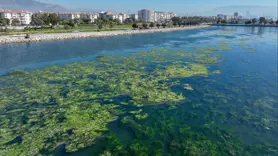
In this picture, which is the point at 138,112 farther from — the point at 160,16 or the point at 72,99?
the point at 160,16

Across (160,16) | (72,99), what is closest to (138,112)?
(72,99)

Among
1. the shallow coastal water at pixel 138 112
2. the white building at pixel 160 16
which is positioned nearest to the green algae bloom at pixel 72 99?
the shallow coastal water at pixel 138 112

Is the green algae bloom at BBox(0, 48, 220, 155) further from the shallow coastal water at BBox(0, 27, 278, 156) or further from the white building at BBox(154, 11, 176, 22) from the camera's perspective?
the white building at BBox(154, 11, 176, 22)

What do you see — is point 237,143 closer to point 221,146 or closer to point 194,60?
point 221,146

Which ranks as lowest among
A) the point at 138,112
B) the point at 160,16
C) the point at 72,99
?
the point at 138,112

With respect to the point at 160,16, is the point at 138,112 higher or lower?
lower

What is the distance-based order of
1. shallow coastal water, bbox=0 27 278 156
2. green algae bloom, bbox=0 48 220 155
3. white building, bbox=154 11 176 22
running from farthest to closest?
white building, bbox=154 11 176 22 < green algae bloom, bbox=0 48 220 155 < shallow coastal water, bbox=0 27 278 156

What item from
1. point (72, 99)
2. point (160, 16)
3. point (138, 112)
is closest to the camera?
point (138, 112)

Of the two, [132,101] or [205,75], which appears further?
[205,75]

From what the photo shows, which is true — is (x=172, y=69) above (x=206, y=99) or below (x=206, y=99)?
above

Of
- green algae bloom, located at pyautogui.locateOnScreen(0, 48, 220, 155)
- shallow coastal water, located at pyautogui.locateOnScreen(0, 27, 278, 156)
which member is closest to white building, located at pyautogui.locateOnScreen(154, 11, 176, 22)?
green algae bloom, located at pyautogui.locateOnScreen(0, 48, 220, 155)

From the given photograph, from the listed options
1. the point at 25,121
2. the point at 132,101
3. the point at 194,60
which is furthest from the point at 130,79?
the point at 194,60
